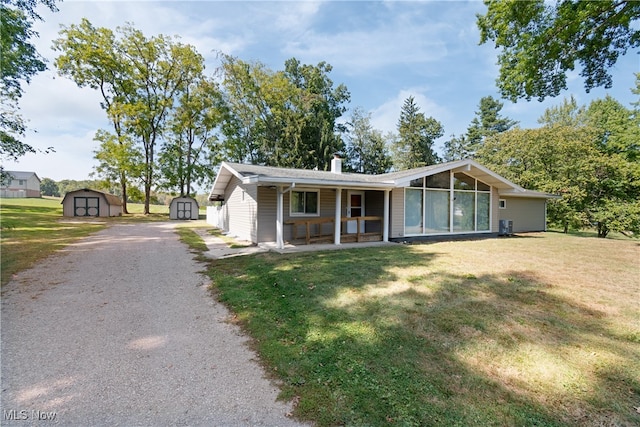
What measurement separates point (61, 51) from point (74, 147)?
8330 millimetres

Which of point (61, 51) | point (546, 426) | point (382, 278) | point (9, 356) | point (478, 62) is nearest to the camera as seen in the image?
point (546, 426)

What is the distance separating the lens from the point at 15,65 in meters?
10.9

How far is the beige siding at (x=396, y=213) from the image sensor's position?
11047mm

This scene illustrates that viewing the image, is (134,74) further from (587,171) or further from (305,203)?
(587,171)

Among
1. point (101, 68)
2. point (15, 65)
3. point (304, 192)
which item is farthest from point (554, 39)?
point (101, 68)

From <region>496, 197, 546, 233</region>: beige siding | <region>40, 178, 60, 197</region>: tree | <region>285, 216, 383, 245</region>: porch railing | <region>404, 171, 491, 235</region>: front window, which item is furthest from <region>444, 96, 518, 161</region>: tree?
<region>40, 178, 60, 197</region>: tree

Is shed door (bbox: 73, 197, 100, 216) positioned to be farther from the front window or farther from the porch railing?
the front window

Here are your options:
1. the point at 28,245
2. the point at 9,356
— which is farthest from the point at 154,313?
the point at 28,245

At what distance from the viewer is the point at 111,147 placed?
86.2ft

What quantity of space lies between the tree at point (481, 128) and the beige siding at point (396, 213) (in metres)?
29.1

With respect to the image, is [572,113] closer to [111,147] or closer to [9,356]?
[9,356]

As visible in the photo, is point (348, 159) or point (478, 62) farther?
point (348, 159)

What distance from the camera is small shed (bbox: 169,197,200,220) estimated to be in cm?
2595

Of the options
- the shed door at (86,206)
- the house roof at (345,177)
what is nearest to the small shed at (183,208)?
→ the shed door at (86,206)
